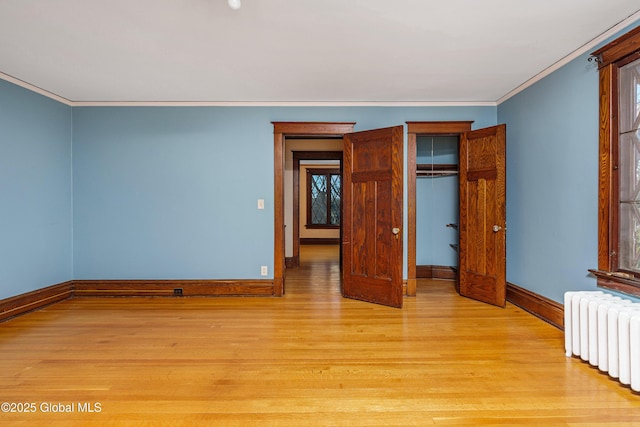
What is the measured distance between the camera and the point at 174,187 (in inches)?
173

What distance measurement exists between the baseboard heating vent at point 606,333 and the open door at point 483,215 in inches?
50.9

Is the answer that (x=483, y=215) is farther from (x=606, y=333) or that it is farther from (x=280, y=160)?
(x=280, y=160)

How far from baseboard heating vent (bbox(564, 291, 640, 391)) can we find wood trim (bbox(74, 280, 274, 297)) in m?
3.16

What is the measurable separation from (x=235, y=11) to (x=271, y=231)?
8.66ft

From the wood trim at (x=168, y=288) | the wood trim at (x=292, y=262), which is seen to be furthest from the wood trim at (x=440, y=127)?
the wood trim at (x=292, y=262)

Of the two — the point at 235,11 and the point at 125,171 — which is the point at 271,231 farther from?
the point at 235,11

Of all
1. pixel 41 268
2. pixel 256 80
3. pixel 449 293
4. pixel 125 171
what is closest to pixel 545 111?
pixel 449 293

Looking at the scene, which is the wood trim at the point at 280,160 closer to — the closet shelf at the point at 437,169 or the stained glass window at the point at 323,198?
the closet shelf at the point at 437,169

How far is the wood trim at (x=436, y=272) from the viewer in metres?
5.38

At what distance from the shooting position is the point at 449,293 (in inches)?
177

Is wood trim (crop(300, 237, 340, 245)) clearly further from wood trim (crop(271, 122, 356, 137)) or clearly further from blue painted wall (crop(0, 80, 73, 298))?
blue painted wall (crop(0, 80, 73, 298))

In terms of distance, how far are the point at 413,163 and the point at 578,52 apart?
1948 millimetres

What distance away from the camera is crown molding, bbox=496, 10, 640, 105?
251cm

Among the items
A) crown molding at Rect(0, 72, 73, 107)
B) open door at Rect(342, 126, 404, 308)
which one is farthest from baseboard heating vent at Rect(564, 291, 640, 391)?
crown molding at Rect(0, 72, 73, 107)
